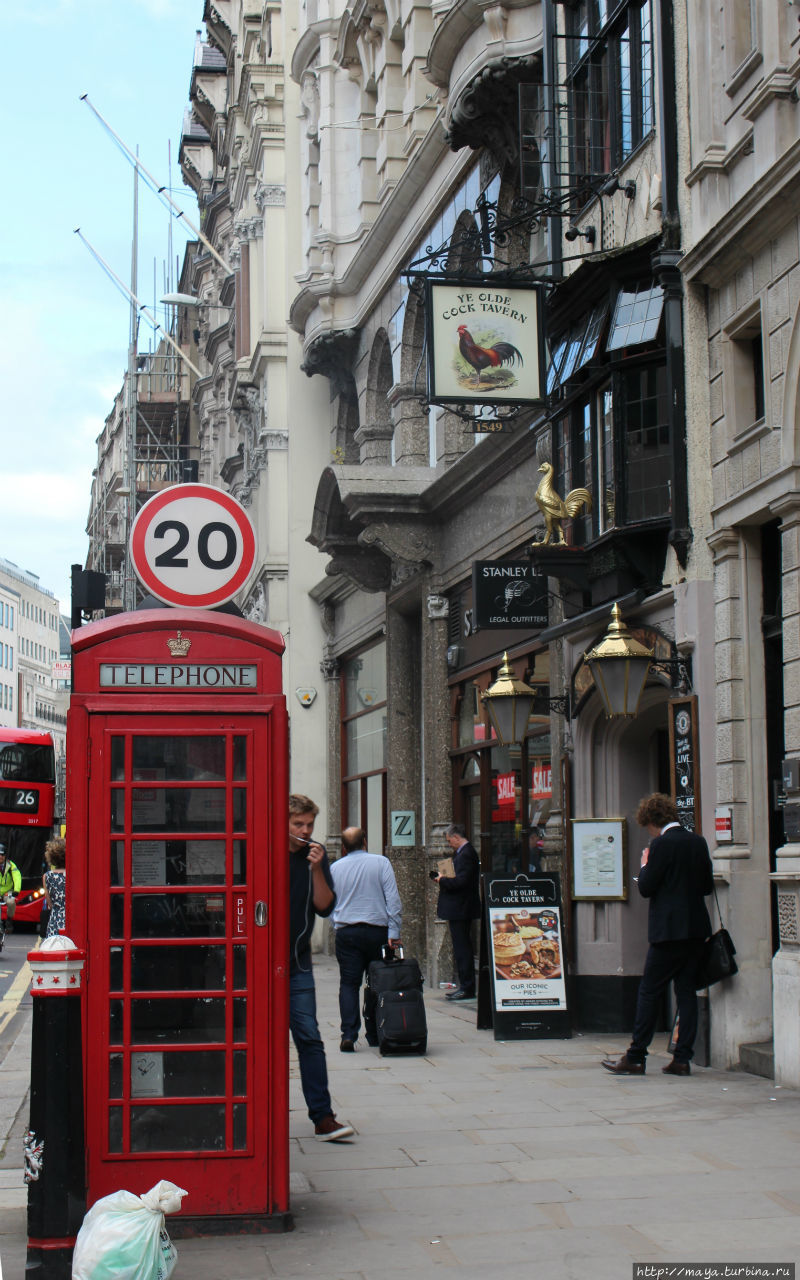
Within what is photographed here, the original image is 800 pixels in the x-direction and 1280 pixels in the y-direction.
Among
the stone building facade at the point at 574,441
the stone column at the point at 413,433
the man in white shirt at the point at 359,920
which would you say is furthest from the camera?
the stone column at the point at 413,433

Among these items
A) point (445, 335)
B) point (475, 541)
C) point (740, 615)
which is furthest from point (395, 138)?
point (740, 615)

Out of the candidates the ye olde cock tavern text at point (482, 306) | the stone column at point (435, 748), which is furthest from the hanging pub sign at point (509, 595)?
the stone column at point (435, 748)

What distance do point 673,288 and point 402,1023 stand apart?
20.9 ft

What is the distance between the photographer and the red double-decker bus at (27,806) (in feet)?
118

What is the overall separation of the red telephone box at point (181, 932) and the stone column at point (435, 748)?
42.5 ft

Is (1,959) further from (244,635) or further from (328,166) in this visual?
(244,635)

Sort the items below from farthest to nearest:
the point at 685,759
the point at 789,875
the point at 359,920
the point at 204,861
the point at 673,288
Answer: the point at 359,920 < the point at 673,288 < the point at 685,759 < the point at 789,875 < the point at 204,861

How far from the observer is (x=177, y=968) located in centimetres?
698

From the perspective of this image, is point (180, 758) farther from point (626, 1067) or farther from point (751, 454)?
point (751, 454)

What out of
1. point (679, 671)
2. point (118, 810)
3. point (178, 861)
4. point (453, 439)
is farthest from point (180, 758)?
point (453, 439)

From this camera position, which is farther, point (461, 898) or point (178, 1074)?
point (461, 898)

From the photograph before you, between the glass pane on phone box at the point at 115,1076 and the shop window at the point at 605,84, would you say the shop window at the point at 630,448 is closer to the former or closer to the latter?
→ the shop window at the point at 605,84

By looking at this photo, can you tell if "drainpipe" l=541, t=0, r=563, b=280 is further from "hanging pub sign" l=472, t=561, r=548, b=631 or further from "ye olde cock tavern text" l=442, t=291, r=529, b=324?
"hanging pub sign" l=472, t=561, r=548, b=631

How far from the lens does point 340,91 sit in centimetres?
2564
